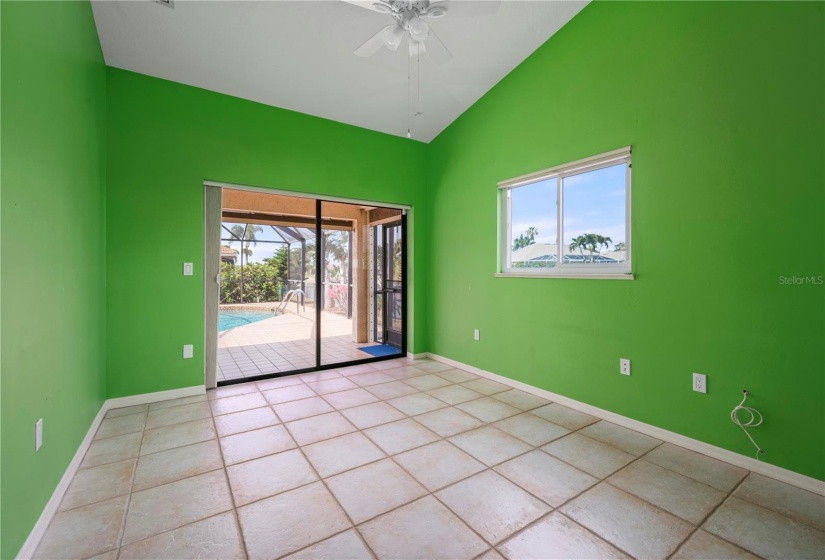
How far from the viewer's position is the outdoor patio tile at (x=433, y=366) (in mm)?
4227

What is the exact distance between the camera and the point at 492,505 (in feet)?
5.77

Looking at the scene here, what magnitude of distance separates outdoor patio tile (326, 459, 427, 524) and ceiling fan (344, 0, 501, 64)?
2.71 m

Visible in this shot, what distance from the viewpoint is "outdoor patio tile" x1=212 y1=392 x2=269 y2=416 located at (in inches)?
118

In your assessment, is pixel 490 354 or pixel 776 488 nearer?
pixel 776 488

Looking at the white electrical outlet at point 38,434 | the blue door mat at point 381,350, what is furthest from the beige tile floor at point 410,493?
the blue door mat at point 381,350

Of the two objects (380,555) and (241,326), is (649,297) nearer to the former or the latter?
(380,555)

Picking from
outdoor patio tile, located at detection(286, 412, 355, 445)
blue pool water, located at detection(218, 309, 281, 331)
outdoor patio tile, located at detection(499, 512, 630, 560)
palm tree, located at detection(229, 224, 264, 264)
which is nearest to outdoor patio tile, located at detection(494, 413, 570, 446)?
outdoor patio tile, located at detection(499, 512, 630, 560)

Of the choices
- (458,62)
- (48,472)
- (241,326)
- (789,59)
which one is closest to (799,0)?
(789,59)

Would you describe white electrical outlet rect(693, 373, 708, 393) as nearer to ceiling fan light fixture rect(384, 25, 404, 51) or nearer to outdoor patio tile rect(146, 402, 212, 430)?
ceiling fan light fixture rect(384, 25, 404, 51)

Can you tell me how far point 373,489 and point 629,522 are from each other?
125 centimetres

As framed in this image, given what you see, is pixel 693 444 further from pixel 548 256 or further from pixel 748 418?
pixel 548 256

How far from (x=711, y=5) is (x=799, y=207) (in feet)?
4.57

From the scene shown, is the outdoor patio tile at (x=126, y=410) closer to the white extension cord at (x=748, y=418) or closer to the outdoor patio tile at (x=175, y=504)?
the outdoor patio tile at (x=175, y=504)

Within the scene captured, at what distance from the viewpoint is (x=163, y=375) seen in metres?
3.21
